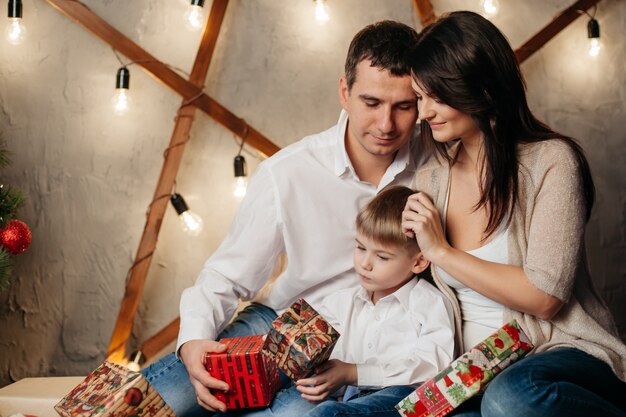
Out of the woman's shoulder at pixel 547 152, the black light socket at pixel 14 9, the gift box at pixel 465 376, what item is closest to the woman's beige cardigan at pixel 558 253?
the woman's shoulder at pixel 547 152

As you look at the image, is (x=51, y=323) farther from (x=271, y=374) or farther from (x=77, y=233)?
(x=271, y=374)

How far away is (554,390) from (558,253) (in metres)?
0.31

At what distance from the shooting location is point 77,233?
279 cm

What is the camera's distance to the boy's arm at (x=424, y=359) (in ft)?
5.32

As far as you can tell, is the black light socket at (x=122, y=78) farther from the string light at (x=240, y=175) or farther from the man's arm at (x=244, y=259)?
the man's arm at (x=244, y=259)

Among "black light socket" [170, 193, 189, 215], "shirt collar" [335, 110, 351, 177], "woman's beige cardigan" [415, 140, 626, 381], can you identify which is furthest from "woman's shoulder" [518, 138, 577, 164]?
"black light socket" [170, 193, 189, 215]

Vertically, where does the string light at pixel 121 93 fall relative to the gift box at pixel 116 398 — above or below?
above

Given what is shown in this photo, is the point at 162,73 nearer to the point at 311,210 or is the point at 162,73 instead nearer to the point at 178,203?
the point at 178,203

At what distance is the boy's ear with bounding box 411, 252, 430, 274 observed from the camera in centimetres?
182

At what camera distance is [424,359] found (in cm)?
163

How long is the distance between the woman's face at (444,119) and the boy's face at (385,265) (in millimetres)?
314

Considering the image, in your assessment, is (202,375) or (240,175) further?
(240,175)

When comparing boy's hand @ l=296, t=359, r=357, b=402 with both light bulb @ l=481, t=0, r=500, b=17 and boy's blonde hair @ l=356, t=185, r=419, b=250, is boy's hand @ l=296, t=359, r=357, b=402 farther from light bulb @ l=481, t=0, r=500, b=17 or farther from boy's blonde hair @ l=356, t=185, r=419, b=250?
light bulb @ l=481, t=0, r=500, b=17

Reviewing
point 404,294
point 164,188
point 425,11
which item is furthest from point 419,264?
point 425,11
